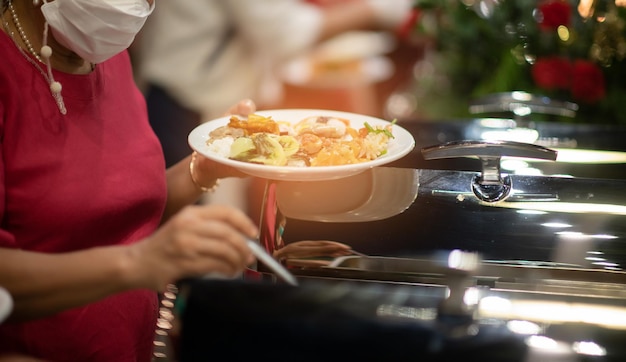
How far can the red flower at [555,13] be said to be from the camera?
1941mm

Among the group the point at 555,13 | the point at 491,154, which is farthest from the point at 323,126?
the point at 555,13

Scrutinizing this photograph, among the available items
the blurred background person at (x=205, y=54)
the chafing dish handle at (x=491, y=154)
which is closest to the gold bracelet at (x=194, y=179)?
the chafing dish handle at (x=491, y=154)

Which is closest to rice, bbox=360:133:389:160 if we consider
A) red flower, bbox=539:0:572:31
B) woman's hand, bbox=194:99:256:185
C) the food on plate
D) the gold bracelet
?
the food on plate

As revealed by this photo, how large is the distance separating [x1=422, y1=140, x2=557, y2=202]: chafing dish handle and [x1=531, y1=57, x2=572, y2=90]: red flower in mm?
1017

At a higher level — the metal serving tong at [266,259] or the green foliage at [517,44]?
the green foliage at [517,44]

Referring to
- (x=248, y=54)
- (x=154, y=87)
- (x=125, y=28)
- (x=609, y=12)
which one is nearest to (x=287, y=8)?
(x=248, y=54)

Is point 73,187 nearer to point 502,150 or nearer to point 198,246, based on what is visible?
point 198,246

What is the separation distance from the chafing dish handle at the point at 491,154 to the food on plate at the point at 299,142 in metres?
0.10

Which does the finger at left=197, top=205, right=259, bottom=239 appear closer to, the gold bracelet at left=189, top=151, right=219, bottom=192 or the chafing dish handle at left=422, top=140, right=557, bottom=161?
the chafing dish handle at left=422, top=140, right=557, bottom=161

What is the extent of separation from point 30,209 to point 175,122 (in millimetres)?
1827

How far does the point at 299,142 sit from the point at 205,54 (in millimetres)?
1810

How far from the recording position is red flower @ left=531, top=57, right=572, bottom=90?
2.01 meters

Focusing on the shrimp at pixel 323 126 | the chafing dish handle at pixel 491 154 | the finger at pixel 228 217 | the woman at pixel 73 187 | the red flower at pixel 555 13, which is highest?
the red flower at pixel 555 13

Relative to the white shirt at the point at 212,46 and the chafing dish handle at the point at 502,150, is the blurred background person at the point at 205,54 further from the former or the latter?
the chafing dish handle at the point at 502,150
